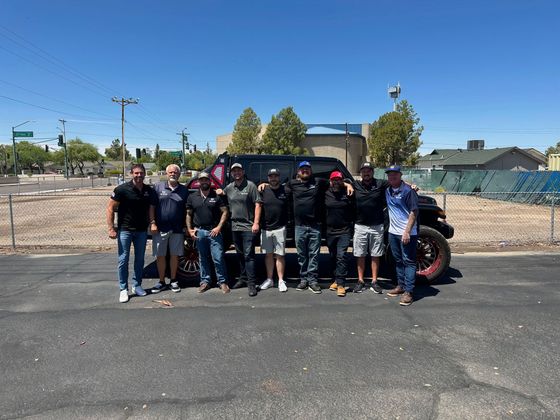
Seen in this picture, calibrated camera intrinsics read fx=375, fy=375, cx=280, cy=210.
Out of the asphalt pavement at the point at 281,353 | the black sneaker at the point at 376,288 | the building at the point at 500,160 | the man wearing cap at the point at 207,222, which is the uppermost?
the building at the point at 500,160

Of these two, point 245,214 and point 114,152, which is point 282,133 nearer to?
point 245,214

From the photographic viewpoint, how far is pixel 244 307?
4.70 metres

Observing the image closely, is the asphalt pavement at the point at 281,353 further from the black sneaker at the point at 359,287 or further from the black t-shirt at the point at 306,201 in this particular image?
the black t-shirt at the point at 306,201

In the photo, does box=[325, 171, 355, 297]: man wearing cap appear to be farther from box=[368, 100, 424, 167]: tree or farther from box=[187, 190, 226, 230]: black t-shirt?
box=[368, 100, 424, 167]: tree

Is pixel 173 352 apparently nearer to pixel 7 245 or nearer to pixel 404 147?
pixel 7 245

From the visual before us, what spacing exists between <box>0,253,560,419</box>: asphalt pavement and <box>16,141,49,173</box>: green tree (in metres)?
124

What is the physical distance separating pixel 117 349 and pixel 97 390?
695 millimetres

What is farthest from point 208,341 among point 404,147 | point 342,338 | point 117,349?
point 404,147

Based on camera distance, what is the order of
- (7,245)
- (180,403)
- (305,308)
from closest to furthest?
(180,403)
(305,308)
(7,245)

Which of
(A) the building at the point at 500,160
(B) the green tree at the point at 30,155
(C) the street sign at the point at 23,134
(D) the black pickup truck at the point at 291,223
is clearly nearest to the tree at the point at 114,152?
(B) the green tree at the point at 30,155

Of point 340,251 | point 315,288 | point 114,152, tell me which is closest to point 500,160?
point 340,251

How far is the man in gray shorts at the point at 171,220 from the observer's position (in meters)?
5.11

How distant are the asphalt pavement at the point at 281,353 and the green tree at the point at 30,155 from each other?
12414 centimetres

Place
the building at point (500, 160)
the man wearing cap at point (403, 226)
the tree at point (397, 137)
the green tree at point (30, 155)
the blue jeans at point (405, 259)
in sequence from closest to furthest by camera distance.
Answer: the man wearing cap at point (403, 226) < the blue jeans at point (405, 259) < the tree at point (397, 137) < the building at point (500, 160) < the green tree at point (30, 155)
